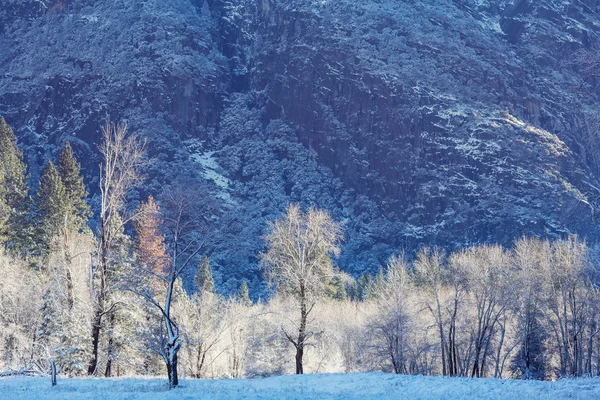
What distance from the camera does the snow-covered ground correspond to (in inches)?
662

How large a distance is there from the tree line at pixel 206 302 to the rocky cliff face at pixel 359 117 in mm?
91811

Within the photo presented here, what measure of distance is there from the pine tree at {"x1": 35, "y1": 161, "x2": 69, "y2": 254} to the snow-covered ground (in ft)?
89.2

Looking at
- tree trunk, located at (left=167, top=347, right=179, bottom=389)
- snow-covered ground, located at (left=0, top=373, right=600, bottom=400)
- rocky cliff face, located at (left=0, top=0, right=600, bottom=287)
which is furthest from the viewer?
rocky cliff face, located at (left=0, top=0, right=600, bottom=287)

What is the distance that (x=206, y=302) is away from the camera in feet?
142

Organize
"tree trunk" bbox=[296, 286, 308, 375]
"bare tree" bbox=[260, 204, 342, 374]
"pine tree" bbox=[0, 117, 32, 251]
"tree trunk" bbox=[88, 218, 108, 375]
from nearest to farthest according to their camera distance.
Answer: "tree trunk" bbox=[88, 218, 108, 375]
"bare tree" bbox=[260, 204, 342, 374]
"tree trunk" bbox=[296, 286, 308, 375]
"pine tree" bbox=[0, 117, 32, 251]

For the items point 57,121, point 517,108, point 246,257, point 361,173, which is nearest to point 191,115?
point 57,121

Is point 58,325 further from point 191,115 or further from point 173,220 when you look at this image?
point 191,115

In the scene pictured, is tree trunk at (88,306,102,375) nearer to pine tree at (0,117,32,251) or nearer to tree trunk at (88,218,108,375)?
tree trunk at (88,218,108,375)

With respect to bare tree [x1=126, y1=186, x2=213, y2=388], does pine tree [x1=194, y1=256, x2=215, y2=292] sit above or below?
above

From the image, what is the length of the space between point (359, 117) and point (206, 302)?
143934 mm

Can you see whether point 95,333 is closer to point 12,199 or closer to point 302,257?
point 302,257

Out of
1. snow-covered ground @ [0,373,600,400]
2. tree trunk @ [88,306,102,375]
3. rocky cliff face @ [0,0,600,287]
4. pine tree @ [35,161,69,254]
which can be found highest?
rocky cliff face @ [0,0,600,287]

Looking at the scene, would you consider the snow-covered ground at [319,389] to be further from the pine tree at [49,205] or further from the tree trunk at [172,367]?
the pine tree at [49,205]

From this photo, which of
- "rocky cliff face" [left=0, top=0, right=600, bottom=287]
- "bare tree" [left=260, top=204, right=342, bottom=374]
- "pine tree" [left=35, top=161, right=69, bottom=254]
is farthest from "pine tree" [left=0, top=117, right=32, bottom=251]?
"rocky cliff face" [left=0, top=0, right=600, bottom=287]
